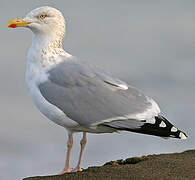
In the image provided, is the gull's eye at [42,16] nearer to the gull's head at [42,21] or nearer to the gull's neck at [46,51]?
the gull's head at [42,21]

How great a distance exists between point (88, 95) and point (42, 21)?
1324 millimetres

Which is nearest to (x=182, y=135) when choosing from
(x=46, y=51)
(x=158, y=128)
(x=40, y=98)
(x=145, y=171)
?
(x=158, y=128)

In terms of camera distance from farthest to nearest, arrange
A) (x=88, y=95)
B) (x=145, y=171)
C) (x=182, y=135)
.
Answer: (x=145, y=171) < (x=88, y=95) < (x=182, y=135)

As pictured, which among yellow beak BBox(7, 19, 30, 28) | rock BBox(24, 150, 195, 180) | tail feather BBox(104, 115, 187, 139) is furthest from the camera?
yellow beak BBox(7, 19, 30, 28)

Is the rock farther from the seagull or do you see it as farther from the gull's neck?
the gull's neck

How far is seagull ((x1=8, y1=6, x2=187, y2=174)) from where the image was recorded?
7.55 meters

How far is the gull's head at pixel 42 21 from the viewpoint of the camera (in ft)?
26.8

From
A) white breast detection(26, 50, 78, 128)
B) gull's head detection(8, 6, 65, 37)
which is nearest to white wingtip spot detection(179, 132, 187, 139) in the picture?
white breast detection(26, 50, 78, 128)

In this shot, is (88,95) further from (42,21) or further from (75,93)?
(42,21)

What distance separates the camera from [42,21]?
8.18 m

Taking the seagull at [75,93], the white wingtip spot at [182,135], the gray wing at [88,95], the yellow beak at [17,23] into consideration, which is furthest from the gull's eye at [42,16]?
the white wingtip spot at [182,135]

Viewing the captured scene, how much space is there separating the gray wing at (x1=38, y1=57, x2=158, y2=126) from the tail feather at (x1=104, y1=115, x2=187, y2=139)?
0.21 metres

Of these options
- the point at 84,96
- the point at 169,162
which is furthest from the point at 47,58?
the point at 169,162

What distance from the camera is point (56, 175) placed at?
821cm
